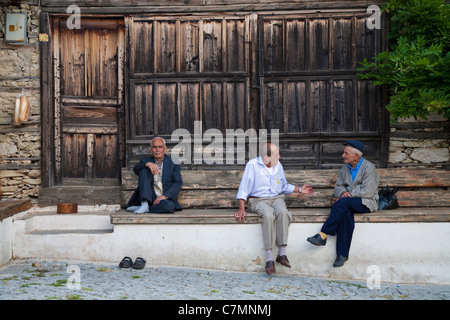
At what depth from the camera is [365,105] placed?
27.8ft

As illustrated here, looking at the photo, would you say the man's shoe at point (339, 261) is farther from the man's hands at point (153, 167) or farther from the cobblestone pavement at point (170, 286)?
the man's hands at point (153, 167)

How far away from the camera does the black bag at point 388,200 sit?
21.3ft

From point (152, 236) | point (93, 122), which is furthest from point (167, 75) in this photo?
point (152, 236)

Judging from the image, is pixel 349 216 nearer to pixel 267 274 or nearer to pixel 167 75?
pixel 267 274

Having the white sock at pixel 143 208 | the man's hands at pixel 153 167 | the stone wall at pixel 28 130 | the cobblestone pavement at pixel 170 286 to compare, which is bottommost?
the cobblestone pavement at pixel 170 286

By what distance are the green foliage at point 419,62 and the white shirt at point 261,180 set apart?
7.37 feet

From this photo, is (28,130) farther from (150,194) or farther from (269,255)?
(269,255)

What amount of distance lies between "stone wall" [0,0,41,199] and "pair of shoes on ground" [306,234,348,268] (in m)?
4.79

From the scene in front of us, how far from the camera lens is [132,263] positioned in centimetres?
610

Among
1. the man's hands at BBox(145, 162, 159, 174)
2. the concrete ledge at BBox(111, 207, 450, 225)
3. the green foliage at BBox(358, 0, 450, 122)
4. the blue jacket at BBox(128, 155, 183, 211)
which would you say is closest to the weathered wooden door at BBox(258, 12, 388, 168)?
the green foliage at BBox(358, 0, 450, 122)

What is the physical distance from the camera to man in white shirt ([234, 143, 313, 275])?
5.98 metres

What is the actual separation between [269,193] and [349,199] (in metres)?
0.95

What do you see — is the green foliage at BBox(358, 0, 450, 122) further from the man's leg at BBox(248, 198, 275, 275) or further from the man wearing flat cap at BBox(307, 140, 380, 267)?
the man's leg at BBox(248, 198, 275, 275)

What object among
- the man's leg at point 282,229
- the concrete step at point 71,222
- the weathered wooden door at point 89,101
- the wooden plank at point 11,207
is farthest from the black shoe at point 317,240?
the weathered wooden door at point 89,101
